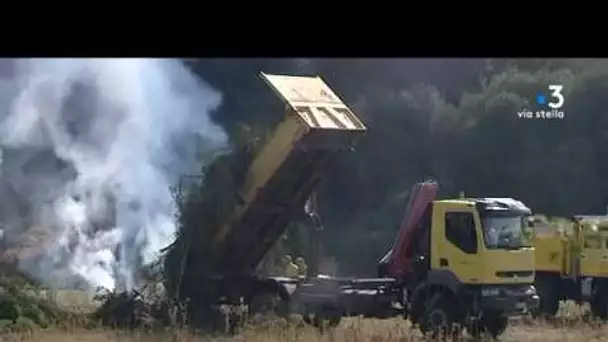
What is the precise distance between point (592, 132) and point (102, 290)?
1.97 meters

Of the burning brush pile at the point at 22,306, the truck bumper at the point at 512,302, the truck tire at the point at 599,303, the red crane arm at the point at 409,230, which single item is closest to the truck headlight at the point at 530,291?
the truck bumper at the point at 512,302

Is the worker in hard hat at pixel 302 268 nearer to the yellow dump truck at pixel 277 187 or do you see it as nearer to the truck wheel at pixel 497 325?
the yellow dump truck at pixel 277 187

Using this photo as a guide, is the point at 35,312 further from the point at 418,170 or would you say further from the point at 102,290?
the point at 418,170

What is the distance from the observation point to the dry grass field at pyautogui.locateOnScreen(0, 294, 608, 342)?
348 cm

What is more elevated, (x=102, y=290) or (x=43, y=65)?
(x=43, y=65)

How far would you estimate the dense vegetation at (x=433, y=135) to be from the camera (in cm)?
346

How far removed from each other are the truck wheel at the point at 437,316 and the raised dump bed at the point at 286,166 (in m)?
0.64

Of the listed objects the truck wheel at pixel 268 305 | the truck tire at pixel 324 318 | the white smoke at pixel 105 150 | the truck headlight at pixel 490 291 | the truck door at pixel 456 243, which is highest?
the white smoke at pixel 105 150

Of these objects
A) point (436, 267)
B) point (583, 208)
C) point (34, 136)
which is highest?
point (34, 136)

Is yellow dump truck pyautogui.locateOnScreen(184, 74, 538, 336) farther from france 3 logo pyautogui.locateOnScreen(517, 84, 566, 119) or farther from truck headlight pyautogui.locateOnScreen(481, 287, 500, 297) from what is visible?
france 3 logo pyautogui.locateOnScreen(517, 84, 566, 119)

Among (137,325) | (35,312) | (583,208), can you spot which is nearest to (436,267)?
(583,208)

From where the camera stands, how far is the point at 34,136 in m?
3.55

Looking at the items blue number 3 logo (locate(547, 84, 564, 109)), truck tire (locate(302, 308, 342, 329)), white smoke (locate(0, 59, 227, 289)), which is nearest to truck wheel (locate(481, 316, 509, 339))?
truck tire (locate(302, 308, 342, 329))
